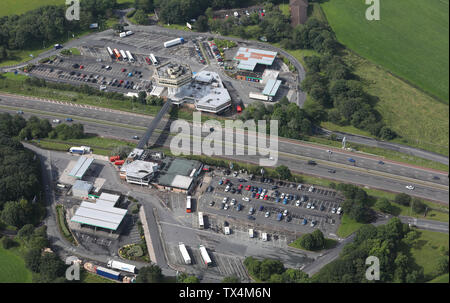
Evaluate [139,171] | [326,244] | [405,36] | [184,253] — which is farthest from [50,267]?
[405,36]

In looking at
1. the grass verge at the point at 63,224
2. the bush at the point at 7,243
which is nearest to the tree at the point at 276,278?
the grass verge at the point at 63,224

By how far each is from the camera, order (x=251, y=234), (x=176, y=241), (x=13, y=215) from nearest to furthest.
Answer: (x=176, y=241) < (x=251, y=234) < (x=13, y=215)

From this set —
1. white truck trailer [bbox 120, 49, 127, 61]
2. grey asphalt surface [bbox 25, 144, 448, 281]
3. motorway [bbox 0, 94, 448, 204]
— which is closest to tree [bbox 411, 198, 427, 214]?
grey asphalt surface [bbox 25, 144, 448, 281]

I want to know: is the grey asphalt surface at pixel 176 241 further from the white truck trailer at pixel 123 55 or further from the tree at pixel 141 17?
the tree at pixel 141 17

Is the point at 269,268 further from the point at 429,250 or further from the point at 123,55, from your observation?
the point at 123,55

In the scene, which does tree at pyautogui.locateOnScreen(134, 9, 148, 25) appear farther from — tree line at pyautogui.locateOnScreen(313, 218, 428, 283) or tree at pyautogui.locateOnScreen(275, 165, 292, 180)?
tree line at pyautogui.locateOnScreen(313, 218, 428, 283)

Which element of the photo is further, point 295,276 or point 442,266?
point 295,276

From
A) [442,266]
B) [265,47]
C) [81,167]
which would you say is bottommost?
[442,266]

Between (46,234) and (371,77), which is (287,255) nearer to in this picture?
(46,234)
